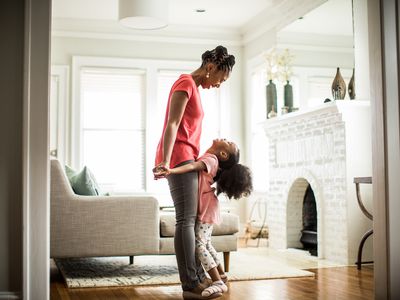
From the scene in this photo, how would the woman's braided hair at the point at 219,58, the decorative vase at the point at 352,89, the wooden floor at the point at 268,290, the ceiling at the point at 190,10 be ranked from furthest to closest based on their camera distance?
the ceiling at the point at 190,10 < the decorative vase at the point at 352,89 < the wooden floor at the point at 268,290 < the woman's braided hair at the point at 219,58

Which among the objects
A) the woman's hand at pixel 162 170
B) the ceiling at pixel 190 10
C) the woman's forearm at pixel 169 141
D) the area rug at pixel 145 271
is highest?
the ceiling at pixel 190 10

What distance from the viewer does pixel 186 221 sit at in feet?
11.2

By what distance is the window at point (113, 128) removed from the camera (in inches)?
315

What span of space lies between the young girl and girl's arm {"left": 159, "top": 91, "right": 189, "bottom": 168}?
0.10 m

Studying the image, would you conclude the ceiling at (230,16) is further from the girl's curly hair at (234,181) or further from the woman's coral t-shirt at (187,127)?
the woman's coral t-shirt at (187,127)

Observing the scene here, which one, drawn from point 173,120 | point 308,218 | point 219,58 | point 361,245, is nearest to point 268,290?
point 173,120

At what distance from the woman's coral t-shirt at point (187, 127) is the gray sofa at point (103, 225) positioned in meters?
1.01

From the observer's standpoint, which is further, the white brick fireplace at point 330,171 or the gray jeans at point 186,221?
the white brick fireplace at point 330,171

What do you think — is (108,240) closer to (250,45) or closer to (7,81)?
(7,81)

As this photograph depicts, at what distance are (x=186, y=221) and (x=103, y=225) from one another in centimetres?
106

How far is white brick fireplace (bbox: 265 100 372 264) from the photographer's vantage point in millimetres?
5477

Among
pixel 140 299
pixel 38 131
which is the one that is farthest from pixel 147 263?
pixel 38 131

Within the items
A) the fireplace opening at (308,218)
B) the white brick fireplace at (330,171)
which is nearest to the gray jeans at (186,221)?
the white brick fireplace at (330,171)

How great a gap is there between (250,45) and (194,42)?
739 mm
